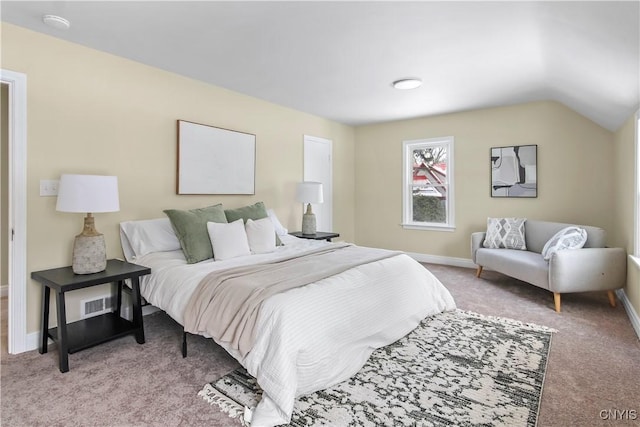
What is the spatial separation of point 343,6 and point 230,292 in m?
1.92

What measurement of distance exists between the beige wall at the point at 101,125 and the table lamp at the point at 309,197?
0.67 m

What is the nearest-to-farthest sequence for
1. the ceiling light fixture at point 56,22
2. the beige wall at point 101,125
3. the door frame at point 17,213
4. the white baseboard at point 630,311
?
1. the ceiling light fixture at point 56,22
2. the door frame at point 17,213
3. the beige wall at point 101,125
4. the white baseboard at point 630,311

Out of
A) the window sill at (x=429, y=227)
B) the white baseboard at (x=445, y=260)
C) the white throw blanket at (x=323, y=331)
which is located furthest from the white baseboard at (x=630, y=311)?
the window sill at (x=429, y=227)

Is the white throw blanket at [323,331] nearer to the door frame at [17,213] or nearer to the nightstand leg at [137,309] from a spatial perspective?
the nightstand leg at [137,309]

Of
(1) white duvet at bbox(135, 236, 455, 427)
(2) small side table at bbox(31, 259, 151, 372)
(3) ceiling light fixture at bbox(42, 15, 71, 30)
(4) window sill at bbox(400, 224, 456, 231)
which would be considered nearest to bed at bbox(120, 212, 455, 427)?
(1) white duvet at bbox(135, 236, 455, 427)

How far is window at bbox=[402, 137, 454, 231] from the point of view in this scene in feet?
17.2

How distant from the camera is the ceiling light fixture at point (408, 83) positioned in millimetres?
3535

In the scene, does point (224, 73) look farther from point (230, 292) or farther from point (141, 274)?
point (230, 292)

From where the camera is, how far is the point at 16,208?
2479mm

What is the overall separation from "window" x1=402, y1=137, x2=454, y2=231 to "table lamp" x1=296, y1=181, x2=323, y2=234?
1.80 m

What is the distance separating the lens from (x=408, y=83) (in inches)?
142

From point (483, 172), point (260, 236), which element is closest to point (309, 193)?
point (260, 236)

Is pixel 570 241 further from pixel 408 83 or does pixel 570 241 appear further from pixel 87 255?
pixel 87 255

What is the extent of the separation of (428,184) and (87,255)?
463cm
